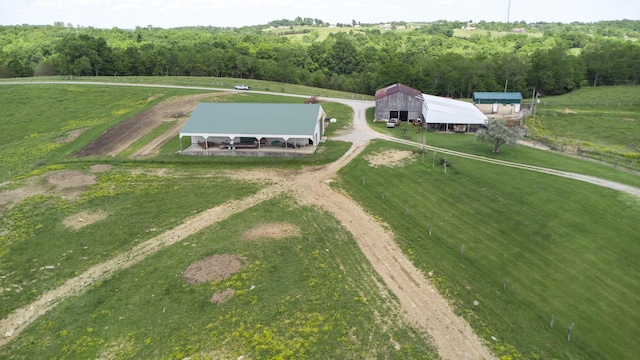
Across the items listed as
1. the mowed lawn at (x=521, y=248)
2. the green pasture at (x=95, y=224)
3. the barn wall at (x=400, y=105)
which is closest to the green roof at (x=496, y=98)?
the barn wall at (x=400, y=105)

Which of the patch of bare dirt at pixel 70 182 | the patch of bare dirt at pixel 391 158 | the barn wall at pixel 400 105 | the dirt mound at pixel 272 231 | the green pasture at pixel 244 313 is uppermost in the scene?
the barn wall at pixel 400 105

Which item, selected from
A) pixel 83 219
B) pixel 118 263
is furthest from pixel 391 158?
pixel 83 219

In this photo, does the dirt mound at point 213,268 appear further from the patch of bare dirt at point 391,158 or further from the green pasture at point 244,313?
the patch of bare dirt at point 391,158

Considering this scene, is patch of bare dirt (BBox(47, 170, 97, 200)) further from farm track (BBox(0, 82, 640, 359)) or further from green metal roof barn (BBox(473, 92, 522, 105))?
green metal roof barn (BBox(473, 92, 522, 105))

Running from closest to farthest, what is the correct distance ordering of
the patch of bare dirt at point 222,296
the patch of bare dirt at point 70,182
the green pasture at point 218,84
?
the patch of bare dirt at point 222,296, the patch of bare dirt at point 70,182, the green pasture at point 218,84

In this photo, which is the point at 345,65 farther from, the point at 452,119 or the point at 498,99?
the point at 452,119

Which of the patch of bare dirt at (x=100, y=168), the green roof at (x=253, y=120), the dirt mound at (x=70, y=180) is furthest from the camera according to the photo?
the green roof at (x=253, y=120)

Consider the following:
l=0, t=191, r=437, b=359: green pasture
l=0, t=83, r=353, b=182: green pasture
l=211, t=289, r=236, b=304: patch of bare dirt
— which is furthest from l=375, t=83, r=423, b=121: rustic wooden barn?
l=211, t=289, r=236, b=304: patch of bare dirt

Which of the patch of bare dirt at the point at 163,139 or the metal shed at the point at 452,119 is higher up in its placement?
the metal shed at the point at 452,119
